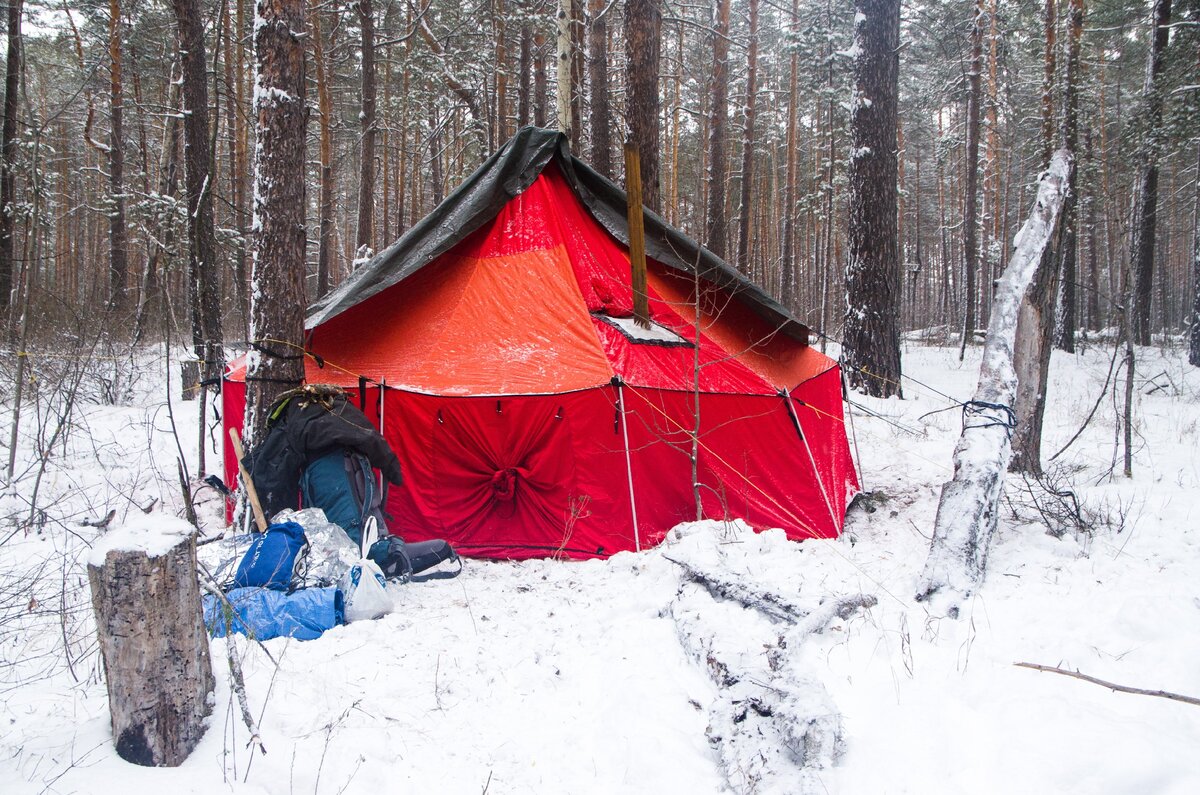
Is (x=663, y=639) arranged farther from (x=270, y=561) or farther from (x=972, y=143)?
(x=972, y=143)

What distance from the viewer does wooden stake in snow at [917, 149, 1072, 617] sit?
331cm

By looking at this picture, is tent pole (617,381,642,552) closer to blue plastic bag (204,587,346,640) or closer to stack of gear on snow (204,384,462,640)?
stack of gear on snow (204,384,462,640)

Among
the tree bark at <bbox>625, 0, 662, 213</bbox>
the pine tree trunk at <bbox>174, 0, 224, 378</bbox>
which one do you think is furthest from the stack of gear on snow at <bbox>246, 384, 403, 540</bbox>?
the pine tree trunk at <bbox>174, 0, 224, 378</bbox>

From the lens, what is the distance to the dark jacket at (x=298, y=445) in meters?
4.08

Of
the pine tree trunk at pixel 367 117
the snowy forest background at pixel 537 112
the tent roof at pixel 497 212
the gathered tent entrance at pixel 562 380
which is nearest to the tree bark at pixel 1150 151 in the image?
the snowy forest background at pixel 537 112

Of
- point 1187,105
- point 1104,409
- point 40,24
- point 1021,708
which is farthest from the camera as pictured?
point 40,24

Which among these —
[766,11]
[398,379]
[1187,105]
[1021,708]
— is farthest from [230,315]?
[1187,105]

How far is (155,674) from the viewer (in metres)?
1.93

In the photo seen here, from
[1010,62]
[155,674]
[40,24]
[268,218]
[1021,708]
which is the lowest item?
[1021,708]

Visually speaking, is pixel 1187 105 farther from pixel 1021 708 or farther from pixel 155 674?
pixel 155 674

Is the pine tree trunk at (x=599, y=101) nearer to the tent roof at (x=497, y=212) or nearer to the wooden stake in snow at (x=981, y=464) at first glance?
the tent roof at (x=497, y=212)

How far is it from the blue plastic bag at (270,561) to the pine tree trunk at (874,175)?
6.46 meters

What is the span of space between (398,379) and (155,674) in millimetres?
3211

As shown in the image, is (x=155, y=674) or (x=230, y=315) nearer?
(x=155, y=674)
